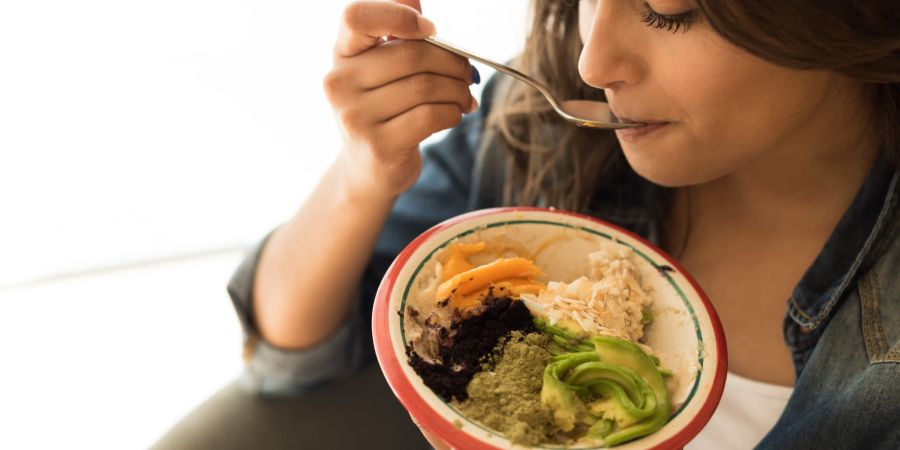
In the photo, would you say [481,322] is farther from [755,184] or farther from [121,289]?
[121,289]

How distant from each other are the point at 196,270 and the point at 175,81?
0.72 metres

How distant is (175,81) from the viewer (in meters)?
1.60

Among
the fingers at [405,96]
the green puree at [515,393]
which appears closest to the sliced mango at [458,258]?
the green puree at [515,393]

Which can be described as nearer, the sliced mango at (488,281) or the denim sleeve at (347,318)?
the sliced mango at (488,281)

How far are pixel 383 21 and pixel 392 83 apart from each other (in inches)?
3.6

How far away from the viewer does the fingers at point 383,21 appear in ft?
2.86

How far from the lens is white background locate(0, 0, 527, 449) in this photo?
1502 millimetres

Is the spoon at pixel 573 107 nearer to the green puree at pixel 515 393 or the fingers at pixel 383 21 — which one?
the fingers at pixel 383 21

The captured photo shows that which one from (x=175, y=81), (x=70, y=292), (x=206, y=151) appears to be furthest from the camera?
(x=70, y=292)

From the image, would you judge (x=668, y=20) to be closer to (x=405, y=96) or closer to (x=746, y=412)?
(x=405, y=96)

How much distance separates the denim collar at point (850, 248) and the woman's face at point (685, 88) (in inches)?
5.8

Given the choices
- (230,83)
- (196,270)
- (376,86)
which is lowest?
(196,270)

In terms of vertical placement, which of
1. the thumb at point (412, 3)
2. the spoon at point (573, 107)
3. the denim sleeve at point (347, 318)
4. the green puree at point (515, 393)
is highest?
the thumb at point (412, 3)

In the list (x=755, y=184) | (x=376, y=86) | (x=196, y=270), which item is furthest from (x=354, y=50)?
(x=196, y=270)
